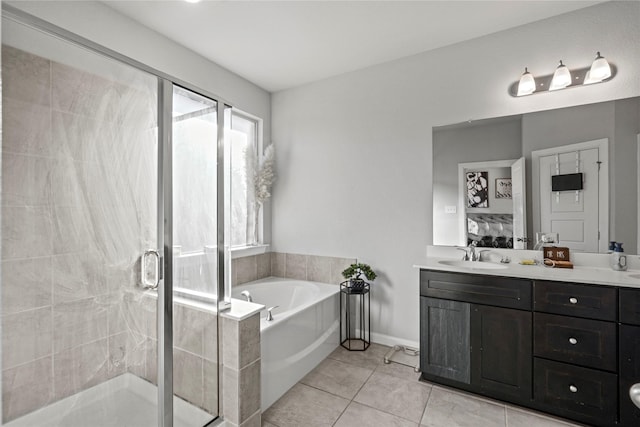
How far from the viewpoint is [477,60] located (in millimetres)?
2486

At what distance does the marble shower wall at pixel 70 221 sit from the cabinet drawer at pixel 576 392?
2.29 meters

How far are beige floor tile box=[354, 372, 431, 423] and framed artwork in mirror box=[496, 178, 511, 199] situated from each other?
156 cm

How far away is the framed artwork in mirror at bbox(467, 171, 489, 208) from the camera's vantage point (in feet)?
8.05

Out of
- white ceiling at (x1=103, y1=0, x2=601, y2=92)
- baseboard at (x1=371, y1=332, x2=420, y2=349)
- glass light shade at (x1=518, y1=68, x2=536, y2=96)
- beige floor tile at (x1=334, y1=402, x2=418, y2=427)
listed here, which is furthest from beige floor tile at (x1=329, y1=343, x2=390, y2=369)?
white ceiling at (x1=103, y1=0, x2=601, y2=92)

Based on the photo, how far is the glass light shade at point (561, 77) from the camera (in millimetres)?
2125

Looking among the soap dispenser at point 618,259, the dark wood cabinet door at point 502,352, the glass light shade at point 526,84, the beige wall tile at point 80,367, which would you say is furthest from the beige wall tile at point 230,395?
the glass light shade at point 526,84

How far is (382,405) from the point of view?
78.0 inches

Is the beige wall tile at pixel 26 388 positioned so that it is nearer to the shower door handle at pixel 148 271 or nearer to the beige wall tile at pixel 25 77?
the shower door handle at pixel 148 271

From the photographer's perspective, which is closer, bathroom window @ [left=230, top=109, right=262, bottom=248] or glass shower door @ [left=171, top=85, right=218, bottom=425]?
glass shower door @ [left=171, top=85, right=218, bottom=425]

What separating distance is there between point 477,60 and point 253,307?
→ 102 inches

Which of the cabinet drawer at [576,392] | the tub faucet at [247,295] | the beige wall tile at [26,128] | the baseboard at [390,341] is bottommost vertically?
the baseboard at [390,341]

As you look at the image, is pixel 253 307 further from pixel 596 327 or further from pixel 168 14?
pixel 168 14

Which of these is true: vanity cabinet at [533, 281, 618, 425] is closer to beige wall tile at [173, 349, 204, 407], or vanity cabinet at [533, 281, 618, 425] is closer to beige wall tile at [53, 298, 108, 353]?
beige wall tile at [173, 349, 204, 407]

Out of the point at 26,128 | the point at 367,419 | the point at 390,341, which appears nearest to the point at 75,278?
the point at 26,128
